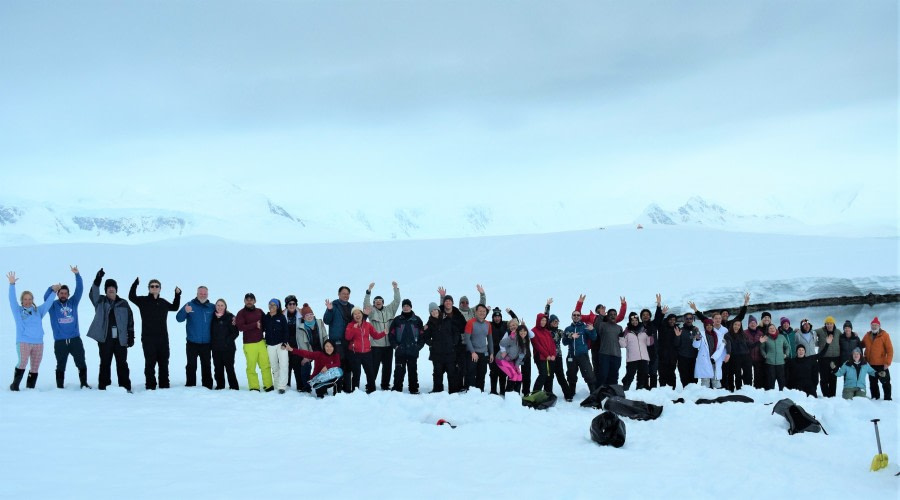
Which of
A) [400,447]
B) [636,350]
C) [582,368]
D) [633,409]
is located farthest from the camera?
[636,350]

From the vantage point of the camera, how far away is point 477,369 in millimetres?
9945

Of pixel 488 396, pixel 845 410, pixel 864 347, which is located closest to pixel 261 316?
pixel 488 396

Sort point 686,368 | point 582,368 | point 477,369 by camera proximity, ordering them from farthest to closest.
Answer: point 686,368 < point 582,368 < point 477,369

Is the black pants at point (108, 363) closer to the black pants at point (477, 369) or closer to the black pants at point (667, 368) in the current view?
the black pants at point (477, 369)

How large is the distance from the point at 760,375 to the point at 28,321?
10.3 m

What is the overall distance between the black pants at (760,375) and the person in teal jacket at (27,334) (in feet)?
32.8

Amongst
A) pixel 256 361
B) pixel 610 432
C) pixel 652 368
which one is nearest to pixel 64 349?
pixel 256 361

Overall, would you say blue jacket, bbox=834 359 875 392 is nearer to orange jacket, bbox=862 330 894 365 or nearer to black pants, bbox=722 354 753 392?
orange jacket, bbox=862 330 894 365

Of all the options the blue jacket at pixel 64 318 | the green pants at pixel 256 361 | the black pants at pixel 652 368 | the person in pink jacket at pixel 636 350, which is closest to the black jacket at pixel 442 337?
the green pants at pixel 256 361

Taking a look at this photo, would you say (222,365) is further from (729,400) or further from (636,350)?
(729,400)

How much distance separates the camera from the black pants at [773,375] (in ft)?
34.4

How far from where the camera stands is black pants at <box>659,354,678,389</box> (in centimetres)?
1052

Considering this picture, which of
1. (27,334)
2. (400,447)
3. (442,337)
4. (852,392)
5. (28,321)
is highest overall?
(28,321)

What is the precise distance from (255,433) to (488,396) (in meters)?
3.02
